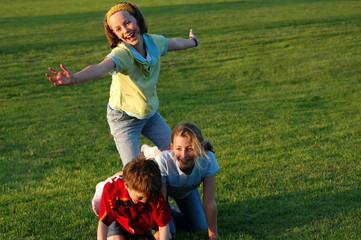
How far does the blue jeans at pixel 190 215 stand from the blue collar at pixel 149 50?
142 cm

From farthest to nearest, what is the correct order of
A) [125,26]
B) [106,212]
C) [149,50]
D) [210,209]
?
[149,50], [125,26], [210,209], [106,212]

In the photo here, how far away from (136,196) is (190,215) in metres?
0.93

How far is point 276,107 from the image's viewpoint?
10578 mm

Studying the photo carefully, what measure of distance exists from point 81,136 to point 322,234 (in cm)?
573

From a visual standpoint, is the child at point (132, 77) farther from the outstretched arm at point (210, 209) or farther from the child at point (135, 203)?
the outstretched arm at point (210, 209)

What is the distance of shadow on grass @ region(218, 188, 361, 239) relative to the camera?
482 cm

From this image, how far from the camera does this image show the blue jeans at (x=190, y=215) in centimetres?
493

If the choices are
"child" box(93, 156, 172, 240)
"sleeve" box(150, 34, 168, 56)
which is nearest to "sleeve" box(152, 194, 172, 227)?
"child" box(93, 156, 172, 240)

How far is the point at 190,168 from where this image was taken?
4578 millimetres

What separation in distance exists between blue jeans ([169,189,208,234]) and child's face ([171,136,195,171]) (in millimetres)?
654

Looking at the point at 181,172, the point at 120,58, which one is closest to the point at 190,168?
the point at 181,172

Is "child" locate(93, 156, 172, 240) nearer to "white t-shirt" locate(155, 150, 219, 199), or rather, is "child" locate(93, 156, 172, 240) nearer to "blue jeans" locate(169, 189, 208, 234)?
"white t-shirt" locate(155, 150, 219, 199)

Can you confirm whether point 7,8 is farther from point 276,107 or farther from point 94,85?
point 276,107

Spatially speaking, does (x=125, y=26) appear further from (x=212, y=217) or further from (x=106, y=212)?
(x=212, y=217)
